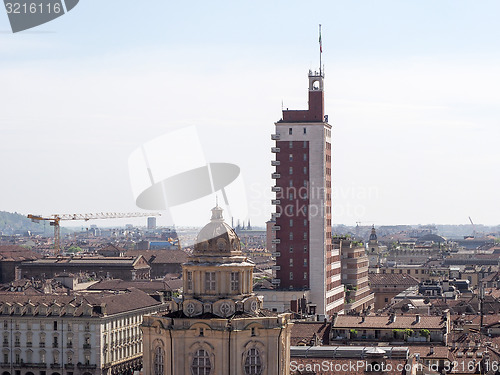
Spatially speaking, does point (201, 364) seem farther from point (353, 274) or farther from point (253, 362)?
point (353, 274)

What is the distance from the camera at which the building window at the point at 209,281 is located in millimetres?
74188

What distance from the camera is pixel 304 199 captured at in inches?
6432

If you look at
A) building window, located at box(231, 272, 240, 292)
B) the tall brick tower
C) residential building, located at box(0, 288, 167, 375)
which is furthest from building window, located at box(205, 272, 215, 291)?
the tall brick tower

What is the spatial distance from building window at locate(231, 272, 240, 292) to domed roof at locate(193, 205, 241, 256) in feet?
3.81

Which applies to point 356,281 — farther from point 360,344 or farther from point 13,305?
point 360,344

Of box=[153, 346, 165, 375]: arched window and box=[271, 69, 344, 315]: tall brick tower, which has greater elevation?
box=[271, 69, 344, 315]: tall brick tower

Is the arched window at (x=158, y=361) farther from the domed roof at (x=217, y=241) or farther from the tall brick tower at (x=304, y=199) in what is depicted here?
the tall brick tower at (x=304, y=199)

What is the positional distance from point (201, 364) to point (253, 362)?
107 inches

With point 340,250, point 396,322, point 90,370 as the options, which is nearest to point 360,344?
point 396,322

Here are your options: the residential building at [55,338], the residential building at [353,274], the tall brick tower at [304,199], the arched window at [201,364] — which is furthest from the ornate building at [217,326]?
the residential building at [353,274]

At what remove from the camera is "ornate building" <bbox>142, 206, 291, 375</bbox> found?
240 feet

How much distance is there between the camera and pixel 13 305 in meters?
146

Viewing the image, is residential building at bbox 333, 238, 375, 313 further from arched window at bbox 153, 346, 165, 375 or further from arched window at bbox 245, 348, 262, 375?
arched window at bbox 153, 346, 165, 375

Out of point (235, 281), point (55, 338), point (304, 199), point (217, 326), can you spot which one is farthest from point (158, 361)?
point (304, 199)
